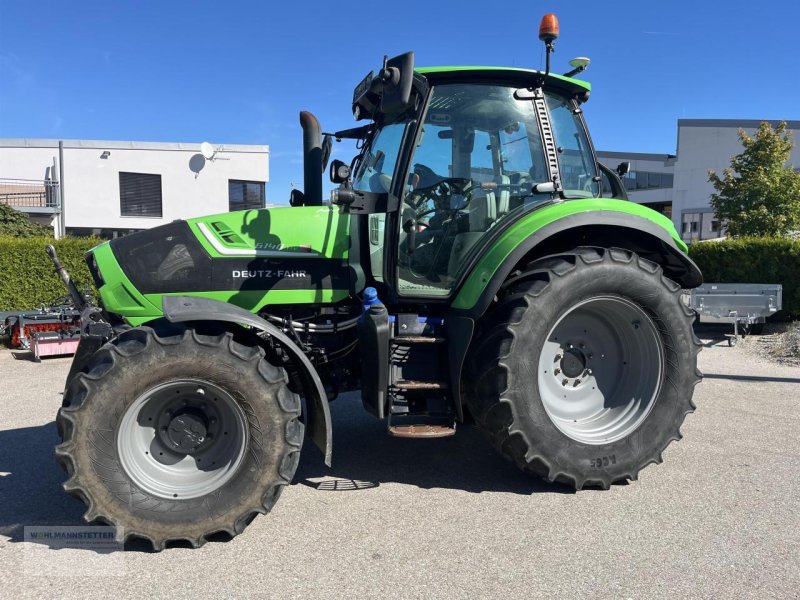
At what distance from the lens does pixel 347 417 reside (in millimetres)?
5199

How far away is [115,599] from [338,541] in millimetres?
1015

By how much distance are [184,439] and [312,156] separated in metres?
2.06

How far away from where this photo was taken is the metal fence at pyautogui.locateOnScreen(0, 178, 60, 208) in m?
21.3

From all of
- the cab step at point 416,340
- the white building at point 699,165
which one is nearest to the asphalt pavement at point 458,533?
the cab step at point 416,340

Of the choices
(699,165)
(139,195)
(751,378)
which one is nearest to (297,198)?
(751,378)

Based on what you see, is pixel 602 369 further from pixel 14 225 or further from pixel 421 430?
pixel 14 225

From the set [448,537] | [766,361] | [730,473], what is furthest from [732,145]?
[448,537]

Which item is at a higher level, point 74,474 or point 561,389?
point 561,389

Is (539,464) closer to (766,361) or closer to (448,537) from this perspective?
(448,537)

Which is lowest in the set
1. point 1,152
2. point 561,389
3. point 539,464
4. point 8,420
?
point 8,420

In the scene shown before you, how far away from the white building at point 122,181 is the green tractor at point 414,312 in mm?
19555

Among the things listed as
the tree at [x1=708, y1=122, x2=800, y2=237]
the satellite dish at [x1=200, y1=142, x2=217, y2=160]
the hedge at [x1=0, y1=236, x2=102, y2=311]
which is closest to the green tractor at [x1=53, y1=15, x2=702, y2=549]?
the hedge at [x1=0, y1=236, x2=102, y2=311]

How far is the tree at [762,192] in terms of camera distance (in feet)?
51.8

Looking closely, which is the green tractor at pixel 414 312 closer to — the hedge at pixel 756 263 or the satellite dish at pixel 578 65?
the satellite dish at pixel 578 65
